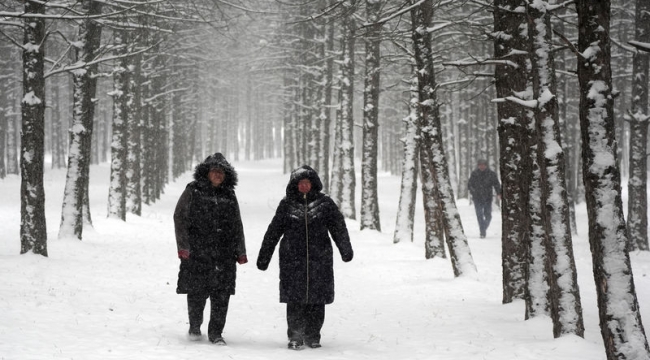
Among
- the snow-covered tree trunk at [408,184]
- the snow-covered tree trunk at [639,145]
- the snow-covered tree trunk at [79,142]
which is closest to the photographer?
the snow-covered tree trunk at [79,142]

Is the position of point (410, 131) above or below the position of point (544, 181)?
above

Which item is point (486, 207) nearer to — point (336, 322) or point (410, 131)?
point (410, 131)

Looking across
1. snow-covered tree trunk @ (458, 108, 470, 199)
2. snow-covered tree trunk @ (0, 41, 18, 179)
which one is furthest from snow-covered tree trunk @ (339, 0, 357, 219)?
snow-covered tree trunk @ (0, 41, 18, 179)

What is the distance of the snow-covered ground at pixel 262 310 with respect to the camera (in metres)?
6.22

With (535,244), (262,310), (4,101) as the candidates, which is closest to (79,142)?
(262,310)

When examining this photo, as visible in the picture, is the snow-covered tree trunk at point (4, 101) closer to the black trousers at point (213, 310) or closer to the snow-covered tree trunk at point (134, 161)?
the snow-covered tree trunk at point (134, 161)

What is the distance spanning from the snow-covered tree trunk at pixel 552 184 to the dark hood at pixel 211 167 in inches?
124

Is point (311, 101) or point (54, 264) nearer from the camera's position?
point (54, 264)

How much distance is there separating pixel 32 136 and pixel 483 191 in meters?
12.0

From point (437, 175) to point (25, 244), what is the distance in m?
7.06

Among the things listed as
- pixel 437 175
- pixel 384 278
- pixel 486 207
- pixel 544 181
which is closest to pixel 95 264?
pixel 384 278

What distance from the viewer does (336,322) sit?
27.1ft

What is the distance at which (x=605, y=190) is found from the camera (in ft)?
16.0

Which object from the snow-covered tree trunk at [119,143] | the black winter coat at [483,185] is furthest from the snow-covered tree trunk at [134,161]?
the black winter coat at [483,185]
